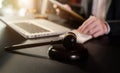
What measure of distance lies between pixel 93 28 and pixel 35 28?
11.1 inches

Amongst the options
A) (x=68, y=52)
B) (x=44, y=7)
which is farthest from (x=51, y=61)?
(x=44, y=7)

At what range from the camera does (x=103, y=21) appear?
1.25 meters

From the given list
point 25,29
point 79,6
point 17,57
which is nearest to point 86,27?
point 25,29

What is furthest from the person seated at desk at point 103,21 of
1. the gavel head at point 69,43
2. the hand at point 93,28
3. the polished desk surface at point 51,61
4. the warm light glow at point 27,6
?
the warm light glow at point 27,6

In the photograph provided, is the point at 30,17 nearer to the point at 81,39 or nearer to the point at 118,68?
the point at 81,39

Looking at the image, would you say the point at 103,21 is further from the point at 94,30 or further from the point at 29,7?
the point at 29,7

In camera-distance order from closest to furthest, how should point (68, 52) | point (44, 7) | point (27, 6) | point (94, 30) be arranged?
point (68, 52) < point (94, 30) < point (44, 7) < point (27, 6)

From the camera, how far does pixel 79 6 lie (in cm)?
184

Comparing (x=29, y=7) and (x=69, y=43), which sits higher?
(x=69, y=43)

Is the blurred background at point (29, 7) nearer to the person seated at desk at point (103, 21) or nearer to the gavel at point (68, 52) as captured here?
the person seated at desk at point (103, 21)

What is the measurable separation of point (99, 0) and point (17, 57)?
696mm

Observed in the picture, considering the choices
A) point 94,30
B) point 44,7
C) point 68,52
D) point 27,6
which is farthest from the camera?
point 27,6

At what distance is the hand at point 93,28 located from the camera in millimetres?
1165

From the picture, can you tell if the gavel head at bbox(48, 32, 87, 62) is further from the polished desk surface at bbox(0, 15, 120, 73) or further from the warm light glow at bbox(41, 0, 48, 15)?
the warm light glow at bbox(41, 0, 48, 15)
